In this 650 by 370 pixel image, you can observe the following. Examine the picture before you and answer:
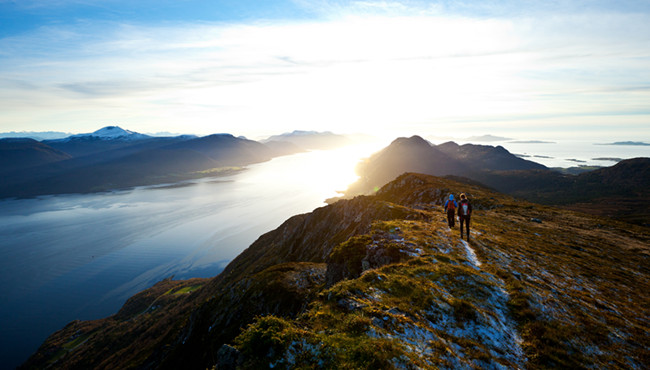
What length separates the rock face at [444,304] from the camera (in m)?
10.1

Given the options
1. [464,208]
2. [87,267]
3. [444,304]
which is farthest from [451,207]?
[87,267]

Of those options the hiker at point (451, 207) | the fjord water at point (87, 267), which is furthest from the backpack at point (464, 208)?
the fjord water at point (87, 267)

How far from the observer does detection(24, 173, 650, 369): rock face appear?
33.2 ft

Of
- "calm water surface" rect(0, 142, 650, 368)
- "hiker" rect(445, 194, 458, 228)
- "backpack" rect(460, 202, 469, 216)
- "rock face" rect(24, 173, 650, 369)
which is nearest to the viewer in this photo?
"rock face" rect(24, 173, 650, 369)

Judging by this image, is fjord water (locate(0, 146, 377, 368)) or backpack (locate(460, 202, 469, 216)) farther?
fjord water (locate(0, 146, 377, 368))

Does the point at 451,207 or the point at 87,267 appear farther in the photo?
the point at 87,267

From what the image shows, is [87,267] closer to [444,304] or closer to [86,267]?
[86,267]

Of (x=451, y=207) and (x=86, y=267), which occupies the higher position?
(x=451, y=207)

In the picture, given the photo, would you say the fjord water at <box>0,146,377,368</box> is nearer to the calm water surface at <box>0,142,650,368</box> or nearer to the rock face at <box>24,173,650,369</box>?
the calm water surface at <box>0,142,650,368</box>

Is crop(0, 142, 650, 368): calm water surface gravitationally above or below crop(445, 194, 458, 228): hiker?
below

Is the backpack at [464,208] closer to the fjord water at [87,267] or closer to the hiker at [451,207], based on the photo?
the hiker at [451,207]

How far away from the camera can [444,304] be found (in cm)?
1399

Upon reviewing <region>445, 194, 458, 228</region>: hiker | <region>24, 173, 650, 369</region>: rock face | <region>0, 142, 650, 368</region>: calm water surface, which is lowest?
<region>0, 142, 650, 368</region>: calm water surface

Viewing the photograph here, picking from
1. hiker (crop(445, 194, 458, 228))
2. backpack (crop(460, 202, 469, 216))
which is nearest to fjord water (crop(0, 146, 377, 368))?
hiker (crop(445, 194, 458, 228))
